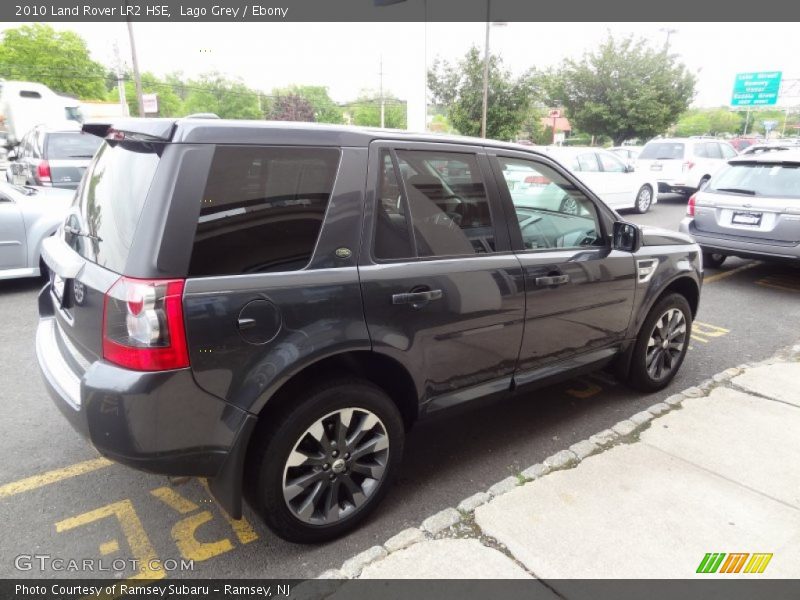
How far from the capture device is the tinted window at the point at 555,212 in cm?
325

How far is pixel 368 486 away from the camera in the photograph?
2.57 m

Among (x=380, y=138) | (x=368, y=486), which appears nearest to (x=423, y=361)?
(x=368, y=486)

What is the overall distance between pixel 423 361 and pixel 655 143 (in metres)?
15.9

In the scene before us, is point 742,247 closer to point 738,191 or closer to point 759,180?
point 738,191

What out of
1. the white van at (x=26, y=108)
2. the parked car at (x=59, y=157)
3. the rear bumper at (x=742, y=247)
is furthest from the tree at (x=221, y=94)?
the rear bumper at (x=742, y=247)

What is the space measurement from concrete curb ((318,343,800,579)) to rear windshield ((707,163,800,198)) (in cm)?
369

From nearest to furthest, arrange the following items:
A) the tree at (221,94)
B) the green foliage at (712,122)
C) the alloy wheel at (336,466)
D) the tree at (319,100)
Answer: the alloy wheel at (336,466), the tree at (221,94), the tree at (319,100), the green foliage at (712,122)

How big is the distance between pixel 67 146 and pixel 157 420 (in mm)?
10037

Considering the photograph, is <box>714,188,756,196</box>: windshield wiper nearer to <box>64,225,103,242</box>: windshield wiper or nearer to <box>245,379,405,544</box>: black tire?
<box>245,379,405,544</box>: black tire

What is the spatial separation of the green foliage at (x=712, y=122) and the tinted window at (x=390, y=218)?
88.8 m

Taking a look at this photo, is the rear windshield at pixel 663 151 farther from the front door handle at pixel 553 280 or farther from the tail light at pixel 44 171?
the tail light at pixel 44 171

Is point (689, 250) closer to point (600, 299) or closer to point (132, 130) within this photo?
point (600, 299)

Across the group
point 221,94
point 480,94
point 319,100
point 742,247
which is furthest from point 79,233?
point 319,100

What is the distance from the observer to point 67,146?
9.98m
